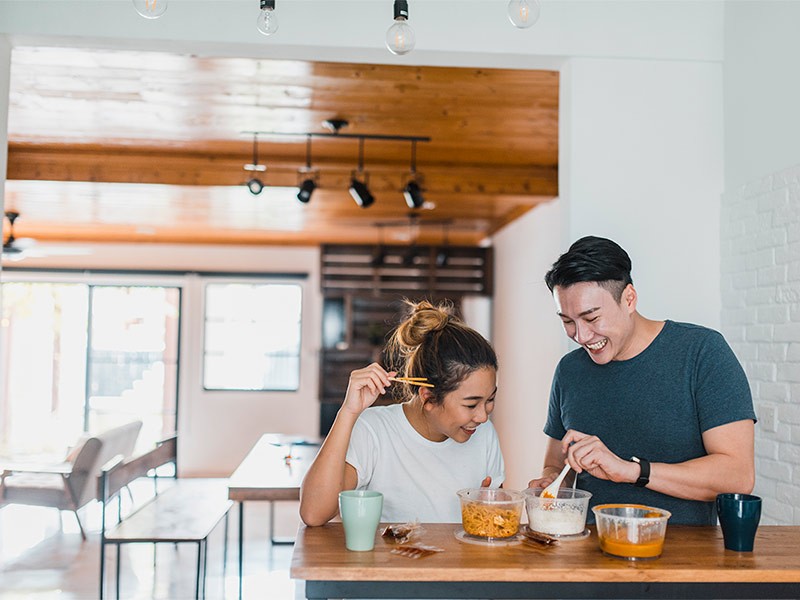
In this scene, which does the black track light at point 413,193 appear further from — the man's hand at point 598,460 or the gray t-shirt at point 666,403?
the man's hand at point 598,460

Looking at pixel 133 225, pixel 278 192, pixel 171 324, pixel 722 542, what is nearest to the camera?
Answer: pixel 722 542

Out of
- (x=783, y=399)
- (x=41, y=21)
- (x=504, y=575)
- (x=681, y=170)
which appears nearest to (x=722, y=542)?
(x=504, y=575)

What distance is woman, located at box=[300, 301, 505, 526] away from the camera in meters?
2.00

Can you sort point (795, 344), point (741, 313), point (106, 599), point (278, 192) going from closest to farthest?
point (795, 344), point (741, 313), point (106, 599), point (278, 192)

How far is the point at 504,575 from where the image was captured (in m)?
1.49

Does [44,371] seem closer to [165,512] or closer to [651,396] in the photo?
[165,512]

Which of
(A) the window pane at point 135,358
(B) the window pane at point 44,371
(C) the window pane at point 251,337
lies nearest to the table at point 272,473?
(C) the window pane at point 251,337

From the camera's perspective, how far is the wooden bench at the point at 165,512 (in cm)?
400

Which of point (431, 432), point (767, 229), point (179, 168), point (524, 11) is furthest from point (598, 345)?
point (179, 168)

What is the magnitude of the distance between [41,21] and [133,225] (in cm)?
559

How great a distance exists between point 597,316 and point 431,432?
0.52 meters

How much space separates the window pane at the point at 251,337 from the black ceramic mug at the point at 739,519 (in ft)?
26.2

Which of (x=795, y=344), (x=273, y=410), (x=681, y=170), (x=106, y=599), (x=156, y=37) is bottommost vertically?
(x=106, y=599)

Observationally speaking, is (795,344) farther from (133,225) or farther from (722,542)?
(133,225)
